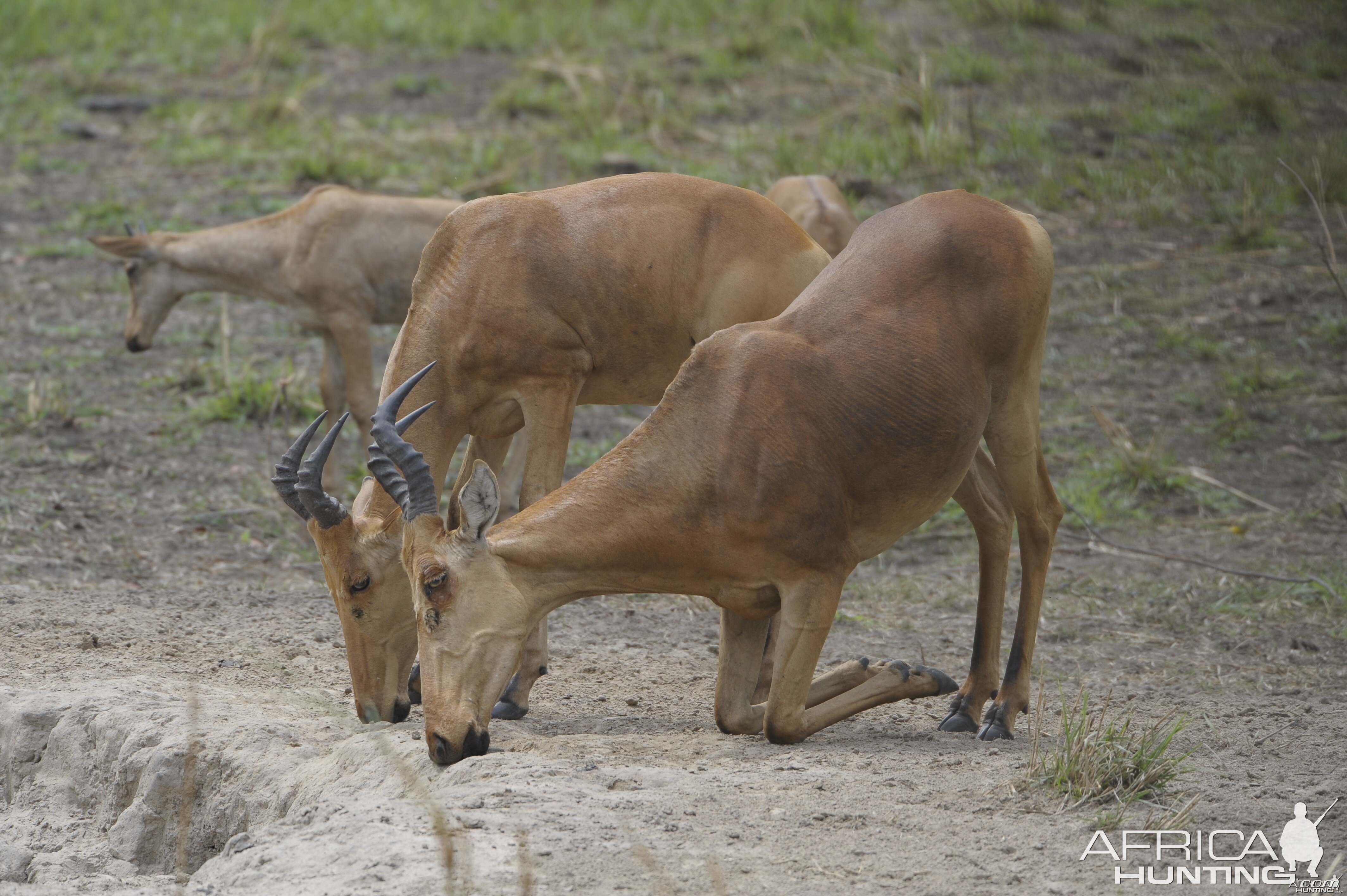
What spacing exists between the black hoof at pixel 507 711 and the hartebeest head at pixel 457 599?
903mm

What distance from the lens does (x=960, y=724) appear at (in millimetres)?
5734

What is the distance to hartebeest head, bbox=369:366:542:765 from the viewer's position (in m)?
4.86

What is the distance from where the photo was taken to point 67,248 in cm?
1262

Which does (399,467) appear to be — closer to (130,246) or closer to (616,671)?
(616,671)

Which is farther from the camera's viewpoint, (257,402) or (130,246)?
(130,246)

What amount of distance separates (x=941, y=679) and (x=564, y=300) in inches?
84.0

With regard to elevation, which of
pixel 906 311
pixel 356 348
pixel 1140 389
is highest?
pixel 906 311

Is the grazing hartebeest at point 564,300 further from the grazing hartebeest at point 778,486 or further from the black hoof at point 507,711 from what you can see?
the grazing hartebeest at point 778,486

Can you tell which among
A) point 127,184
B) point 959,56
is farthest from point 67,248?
point 959,56

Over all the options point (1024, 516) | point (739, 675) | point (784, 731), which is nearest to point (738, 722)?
point (739, 675)

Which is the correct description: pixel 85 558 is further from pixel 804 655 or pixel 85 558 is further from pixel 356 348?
pixel 804 655

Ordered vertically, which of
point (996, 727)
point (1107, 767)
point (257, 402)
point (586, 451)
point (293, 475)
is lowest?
point (586, 451)

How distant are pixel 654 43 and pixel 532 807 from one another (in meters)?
13.7

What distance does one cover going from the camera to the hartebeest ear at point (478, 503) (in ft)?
Result: 15.9
